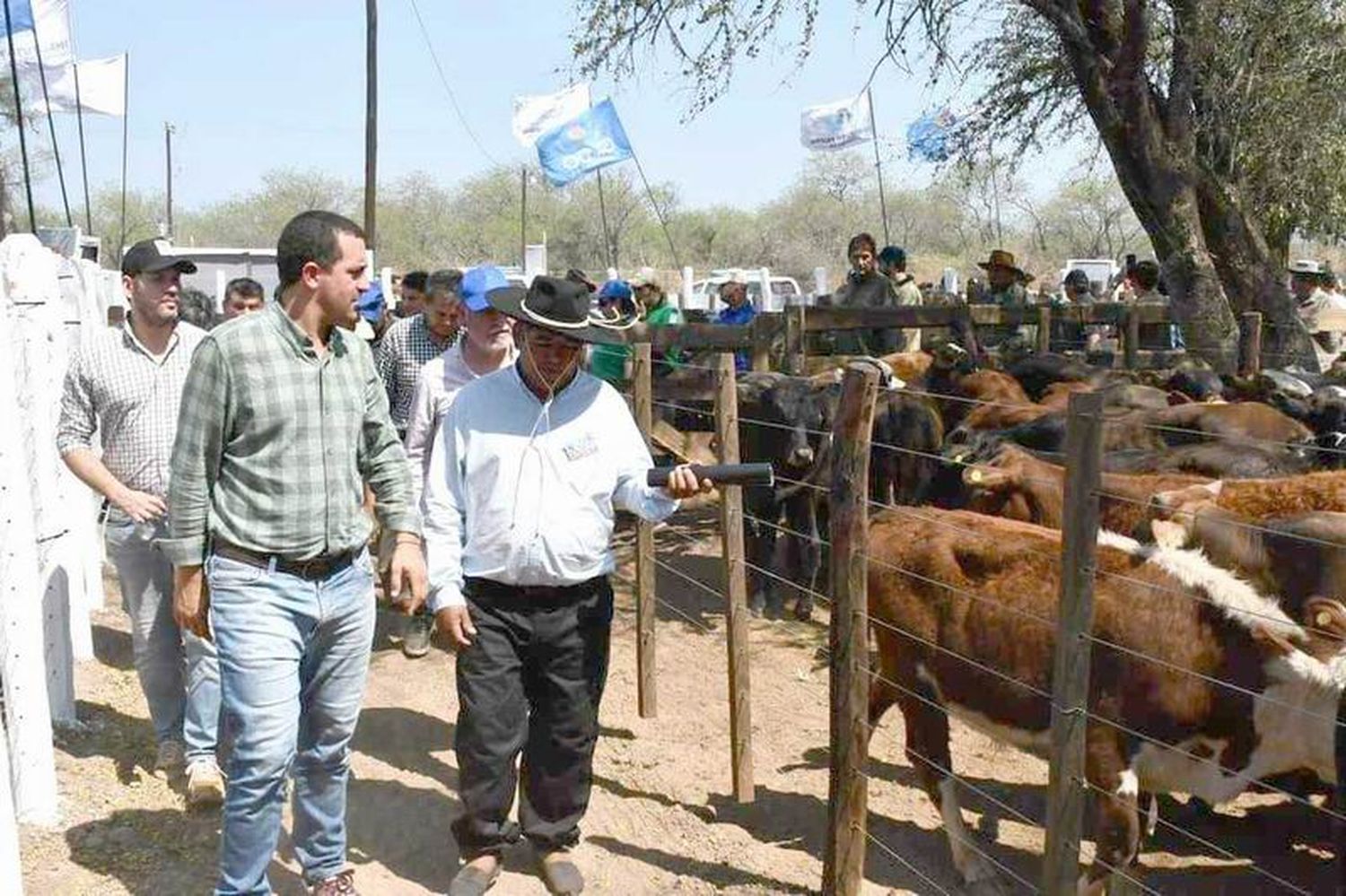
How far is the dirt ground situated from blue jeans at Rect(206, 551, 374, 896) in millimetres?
822

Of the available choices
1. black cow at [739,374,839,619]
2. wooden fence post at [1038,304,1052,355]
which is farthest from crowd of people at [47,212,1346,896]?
wooden fence post at [1038,304,1052,355]

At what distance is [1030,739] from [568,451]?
6.48 ft

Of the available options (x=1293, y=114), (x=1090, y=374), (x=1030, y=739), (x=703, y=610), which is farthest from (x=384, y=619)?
(x=1293, y=114)

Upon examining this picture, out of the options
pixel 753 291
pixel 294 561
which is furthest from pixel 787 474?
pixel 753 291

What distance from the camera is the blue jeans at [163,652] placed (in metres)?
5.72

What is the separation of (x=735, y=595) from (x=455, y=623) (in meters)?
1.66

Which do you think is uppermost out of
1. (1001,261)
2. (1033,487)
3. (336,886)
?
(1001,261)

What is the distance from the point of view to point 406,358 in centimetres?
754

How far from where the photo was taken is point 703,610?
9.42 meters

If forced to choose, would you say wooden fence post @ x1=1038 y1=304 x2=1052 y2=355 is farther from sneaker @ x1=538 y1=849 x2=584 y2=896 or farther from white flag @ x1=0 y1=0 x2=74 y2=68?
white flag @ x1=0 y1=0 x2=74 y2=68

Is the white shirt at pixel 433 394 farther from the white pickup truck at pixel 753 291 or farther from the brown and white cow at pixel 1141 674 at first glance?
the white pickup truck at pixel 753 291

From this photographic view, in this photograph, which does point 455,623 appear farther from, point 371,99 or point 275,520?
point 371,99

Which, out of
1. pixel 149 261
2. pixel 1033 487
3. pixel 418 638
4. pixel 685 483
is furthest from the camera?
pixel 418 638

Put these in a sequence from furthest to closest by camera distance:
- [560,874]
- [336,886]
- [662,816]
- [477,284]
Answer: [477,284]
[662,816]
[560,874]
[336,886]
